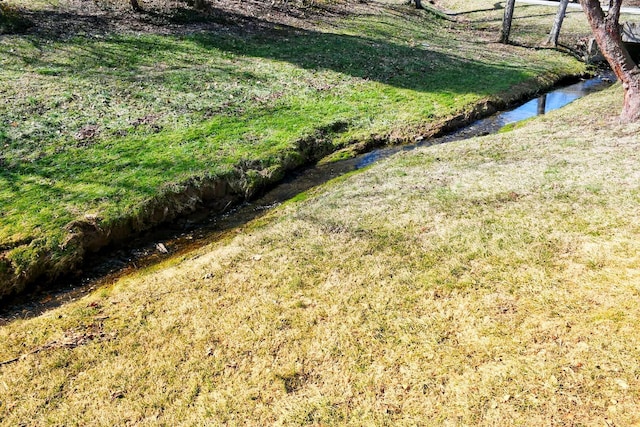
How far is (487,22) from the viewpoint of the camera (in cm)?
3362

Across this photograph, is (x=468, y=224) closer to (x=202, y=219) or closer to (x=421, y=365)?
(x=421, y=365)

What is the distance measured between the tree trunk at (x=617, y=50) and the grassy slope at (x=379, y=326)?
11.4ft

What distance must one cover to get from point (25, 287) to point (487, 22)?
35882 millimetres

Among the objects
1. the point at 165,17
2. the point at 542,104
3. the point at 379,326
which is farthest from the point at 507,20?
the point at 379,326

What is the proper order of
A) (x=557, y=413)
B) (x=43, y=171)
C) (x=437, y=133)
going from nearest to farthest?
1. (x=557, y=413)
2. (x=43, y=171)
3. (x=437, y=133)

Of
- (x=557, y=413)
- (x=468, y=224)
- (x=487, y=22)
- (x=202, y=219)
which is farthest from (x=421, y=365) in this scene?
(x=487, y=22)

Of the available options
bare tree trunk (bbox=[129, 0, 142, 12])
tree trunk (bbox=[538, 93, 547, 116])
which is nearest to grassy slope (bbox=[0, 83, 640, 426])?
tree trunk (bbox=[538, 93, 547, 116])

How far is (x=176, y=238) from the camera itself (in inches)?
350

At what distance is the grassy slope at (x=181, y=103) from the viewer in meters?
9.44

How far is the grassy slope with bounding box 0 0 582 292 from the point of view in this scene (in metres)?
9.44

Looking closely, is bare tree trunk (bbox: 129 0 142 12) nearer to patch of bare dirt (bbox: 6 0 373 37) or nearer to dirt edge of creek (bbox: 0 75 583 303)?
patch of bare dirt (bbox: 6 0 373 37)

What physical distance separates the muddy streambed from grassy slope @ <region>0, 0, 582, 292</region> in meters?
0.62

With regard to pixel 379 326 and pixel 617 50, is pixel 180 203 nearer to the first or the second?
pixel 379 326

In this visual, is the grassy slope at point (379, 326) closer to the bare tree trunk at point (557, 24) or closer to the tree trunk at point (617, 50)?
the tree trunk at point (617, 50)
